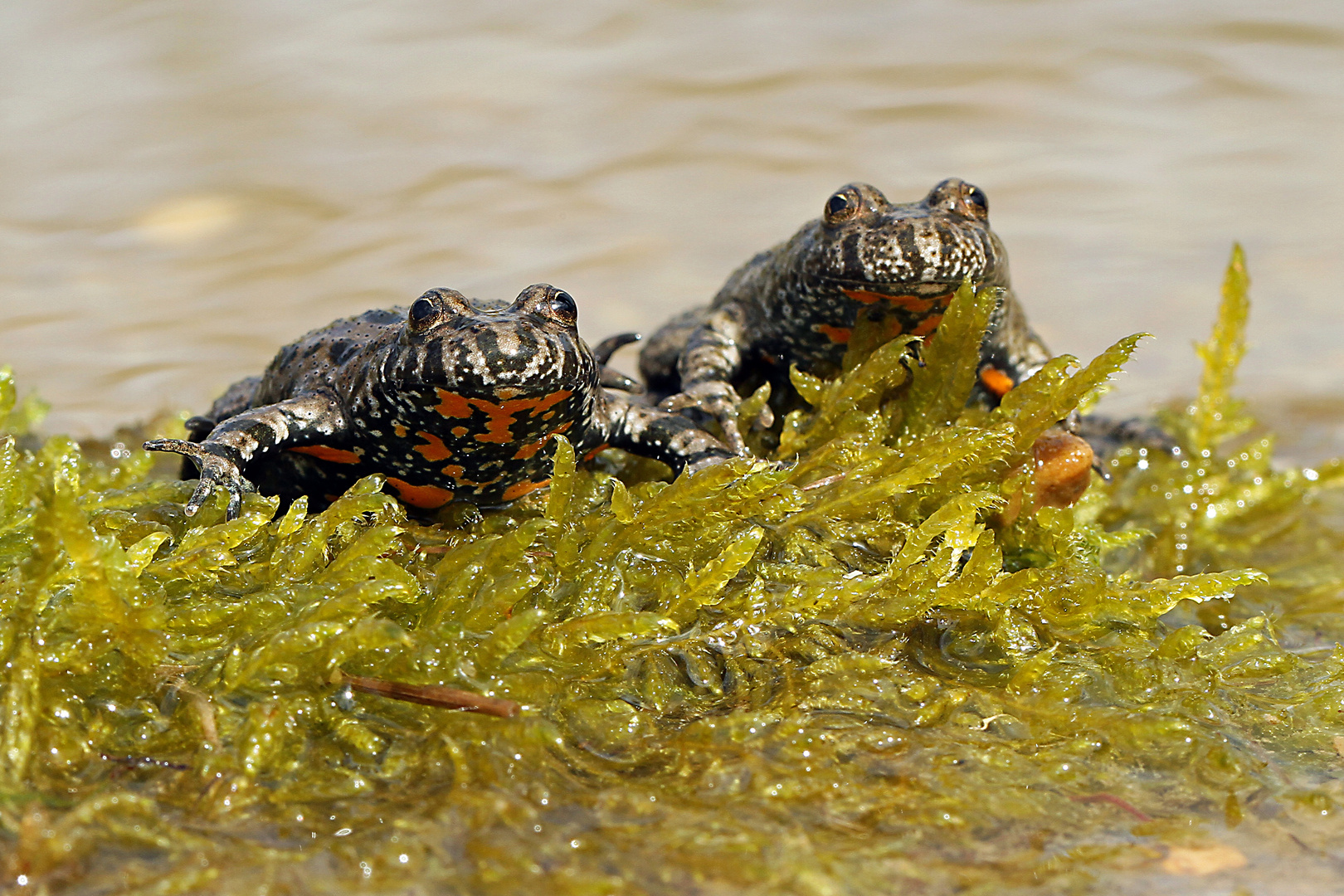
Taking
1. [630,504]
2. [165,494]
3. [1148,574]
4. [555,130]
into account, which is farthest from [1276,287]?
[165,494]

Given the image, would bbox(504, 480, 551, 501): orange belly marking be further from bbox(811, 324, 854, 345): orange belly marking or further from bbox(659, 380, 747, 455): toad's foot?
bbox(811, 324, 854, 345): orange belly marking

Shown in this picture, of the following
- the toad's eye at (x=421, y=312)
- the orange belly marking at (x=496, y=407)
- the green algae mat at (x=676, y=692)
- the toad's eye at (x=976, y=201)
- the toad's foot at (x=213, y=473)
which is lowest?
the green algae mat at (x=676, y=692)

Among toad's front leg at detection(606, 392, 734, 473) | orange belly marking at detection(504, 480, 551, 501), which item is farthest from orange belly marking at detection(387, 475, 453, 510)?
toad's front leg at detection(606, 392, 734, 473)

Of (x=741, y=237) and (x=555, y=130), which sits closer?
(x=741, y=237)

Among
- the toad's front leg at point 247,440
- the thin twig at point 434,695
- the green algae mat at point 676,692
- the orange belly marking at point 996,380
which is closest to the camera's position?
the green algae mat at point 676,692

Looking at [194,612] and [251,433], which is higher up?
[251,433]

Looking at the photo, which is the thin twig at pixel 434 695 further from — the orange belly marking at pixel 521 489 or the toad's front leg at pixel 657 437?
the toad's front leg at pixel 657 437

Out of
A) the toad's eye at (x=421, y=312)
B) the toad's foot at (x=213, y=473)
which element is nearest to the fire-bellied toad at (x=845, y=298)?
the toad's eye at (x=421, y=312)

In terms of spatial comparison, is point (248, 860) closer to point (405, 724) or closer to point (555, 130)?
point (405, 724)
